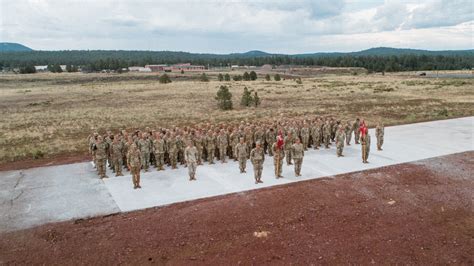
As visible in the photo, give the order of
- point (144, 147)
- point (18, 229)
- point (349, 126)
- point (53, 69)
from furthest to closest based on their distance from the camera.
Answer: point (53, 69), point (349, 126), point (144, 147), point (18, 229)

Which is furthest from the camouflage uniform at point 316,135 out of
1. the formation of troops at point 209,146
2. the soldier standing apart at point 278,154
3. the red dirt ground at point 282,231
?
the red dirt ground at point 282,231

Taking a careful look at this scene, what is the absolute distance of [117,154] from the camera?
13844 millimetres

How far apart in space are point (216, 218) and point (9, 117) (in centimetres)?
2778

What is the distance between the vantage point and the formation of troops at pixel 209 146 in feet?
42.9

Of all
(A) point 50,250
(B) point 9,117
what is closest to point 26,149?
(A) point 50,250

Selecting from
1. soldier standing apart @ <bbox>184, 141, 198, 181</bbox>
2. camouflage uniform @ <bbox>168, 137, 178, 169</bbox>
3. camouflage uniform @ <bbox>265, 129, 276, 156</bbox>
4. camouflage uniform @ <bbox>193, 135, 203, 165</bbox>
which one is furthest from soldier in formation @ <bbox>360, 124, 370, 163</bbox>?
camouflage uniform @ <bbox>168, 137, 178, 169</bbox>

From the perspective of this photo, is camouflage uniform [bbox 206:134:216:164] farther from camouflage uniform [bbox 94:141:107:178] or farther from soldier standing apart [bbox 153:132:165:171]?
camouflage uniform [bbox 94:141:107:178]

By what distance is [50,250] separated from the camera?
29.0 feet

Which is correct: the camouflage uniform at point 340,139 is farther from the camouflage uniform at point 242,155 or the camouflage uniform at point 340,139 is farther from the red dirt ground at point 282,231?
the camouflage uniform at point 242,155

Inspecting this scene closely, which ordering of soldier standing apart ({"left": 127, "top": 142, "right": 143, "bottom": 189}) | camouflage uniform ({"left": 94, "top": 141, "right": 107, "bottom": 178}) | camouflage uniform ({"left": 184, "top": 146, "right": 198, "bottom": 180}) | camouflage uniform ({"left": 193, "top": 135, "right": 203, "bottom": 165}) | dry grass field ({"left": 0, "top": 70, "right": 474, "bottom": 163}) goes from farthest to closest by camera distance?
dry grass field ({"left": 0, "top": 70, "right": 474, "bottom": 163}) < camouflage uniform ({"left": 193, "top": 135, "right": 203, "bottom": 165}) < camouflage uniform ({"left": 94, "top": 141, "right": 107, "bottom": 178}) < camouflage uniform ({"left": 184, "top": 146, "right": 198, "bottom": 180}) < soldier standing apart ({"left": 127, "top": 142, "right": 143, "bottom": 189})

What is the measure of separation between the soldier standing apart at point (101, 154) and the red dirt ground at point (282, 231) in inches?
141

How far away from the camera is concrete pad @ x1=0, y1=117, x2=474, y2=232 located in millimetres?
11017

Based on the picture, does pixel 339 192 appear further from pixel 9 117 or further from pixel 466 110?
pixel 9 117

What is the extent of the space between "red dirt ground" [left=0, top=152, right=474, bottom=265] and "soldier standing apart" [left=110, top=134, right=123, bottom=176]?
3672 mm
